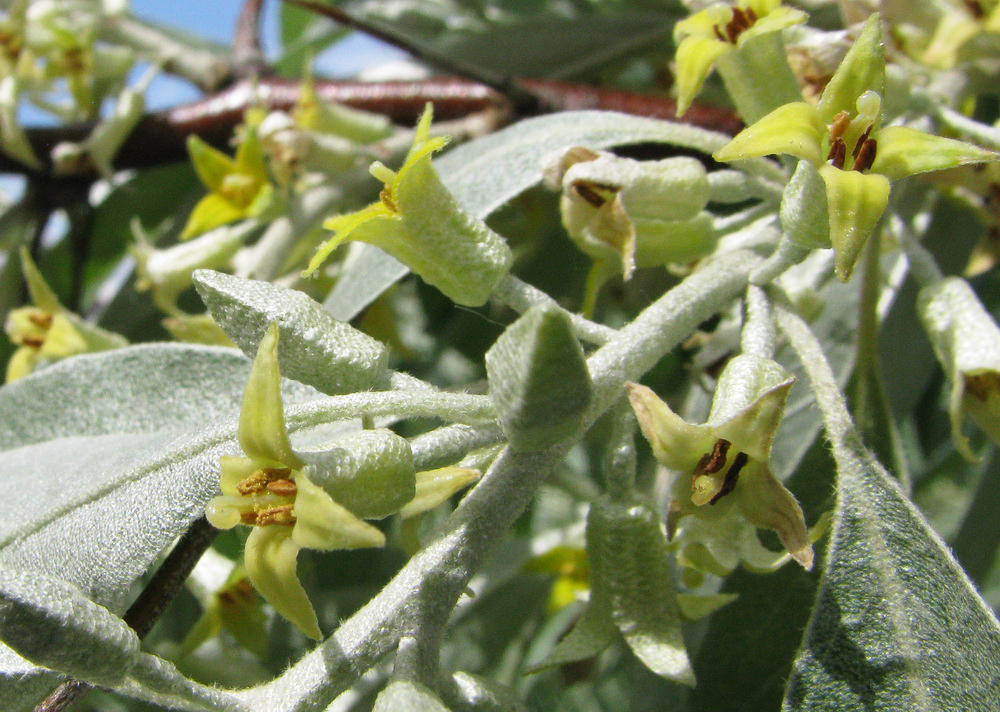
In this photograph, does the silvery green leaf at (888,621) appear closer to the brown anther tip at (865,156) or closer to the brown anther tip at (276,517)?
the brown anther tip at (865,156)

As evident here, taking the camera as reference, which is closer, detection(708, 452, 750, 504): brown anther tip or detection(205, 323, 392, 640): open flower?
detection(205, 323, 392, 640): open flower

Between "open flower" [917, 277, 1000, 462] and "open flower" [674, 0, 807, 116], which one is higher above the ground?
"open flower" [674, 0, 807, 116]

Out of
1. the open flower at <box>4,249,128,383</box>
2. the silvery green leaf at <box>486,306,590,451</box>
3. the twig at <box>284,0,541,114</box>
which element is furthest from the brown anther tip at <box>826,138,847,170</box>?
the open flower at <box>4,249,128,383</box>

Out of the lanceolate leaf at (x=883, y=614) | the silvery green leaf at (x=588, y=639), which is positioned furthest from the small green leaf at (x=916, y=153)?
the silvery green leaf at (x=588, y=639)

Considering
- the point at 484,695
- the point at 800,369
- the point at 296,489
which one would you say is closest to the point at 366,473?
the point at 296,489

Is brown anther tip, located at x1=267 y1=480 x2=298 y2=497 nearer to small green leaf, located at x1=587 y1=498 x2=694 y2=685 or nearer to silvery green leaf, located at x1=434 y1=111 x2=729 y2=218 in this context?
small green leaf, located at x1=587 y1=498 x2=694 y2=685
